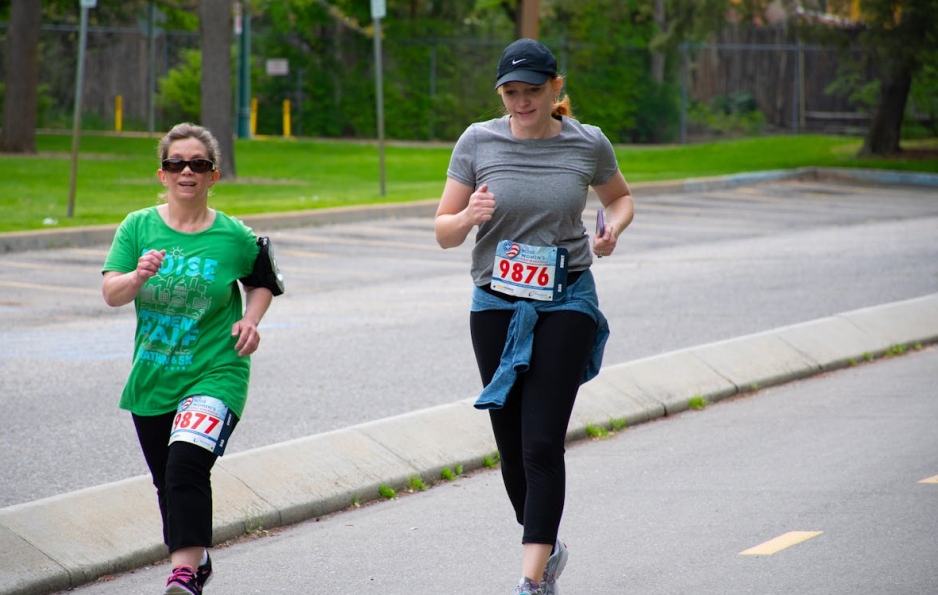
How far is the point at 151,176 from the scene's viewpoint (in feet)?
84.2

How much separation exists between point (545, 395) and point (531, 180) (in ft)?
2.40

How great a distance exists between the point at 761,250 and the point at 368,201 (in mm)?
6362

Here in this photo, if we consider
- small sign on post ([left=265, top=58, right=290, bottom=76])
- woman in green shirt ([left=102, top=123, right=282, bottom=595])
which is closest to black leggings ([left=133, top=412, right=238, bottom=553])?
woman in green shirt ([left=102, top=123, right=282, bottom=595])

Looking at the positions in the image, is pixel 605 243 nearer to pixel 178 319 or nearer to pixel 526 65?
pixel 526 65

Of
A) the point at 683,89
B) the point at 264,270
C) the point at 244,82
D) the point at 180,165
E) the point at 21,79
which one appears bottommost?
the point at 264,270

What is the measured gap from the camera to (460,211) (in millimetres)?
4996

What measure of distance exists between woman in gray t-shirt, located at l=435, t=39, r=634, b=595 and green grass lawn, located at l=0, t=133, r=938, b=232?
498 inches

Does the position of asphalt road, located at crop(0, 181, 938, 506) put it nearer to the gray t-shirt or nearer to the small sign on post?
the gray t-shirt

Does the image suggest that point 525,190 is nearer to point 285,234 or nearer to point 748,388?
point 748,388

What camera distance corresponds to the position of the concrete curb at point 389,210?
16.1 meters

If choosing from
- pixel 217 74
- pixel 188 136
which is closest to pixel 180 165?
pixel 188 136

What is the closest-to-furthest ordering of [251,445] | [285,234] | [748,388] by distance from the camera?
[251,445] < [748,388] < [285,234]

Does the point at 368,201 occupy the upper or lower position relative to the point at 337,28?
lower

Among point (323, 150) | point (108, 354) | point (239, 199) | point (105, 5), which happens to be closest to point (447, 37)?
point (323, 150)
